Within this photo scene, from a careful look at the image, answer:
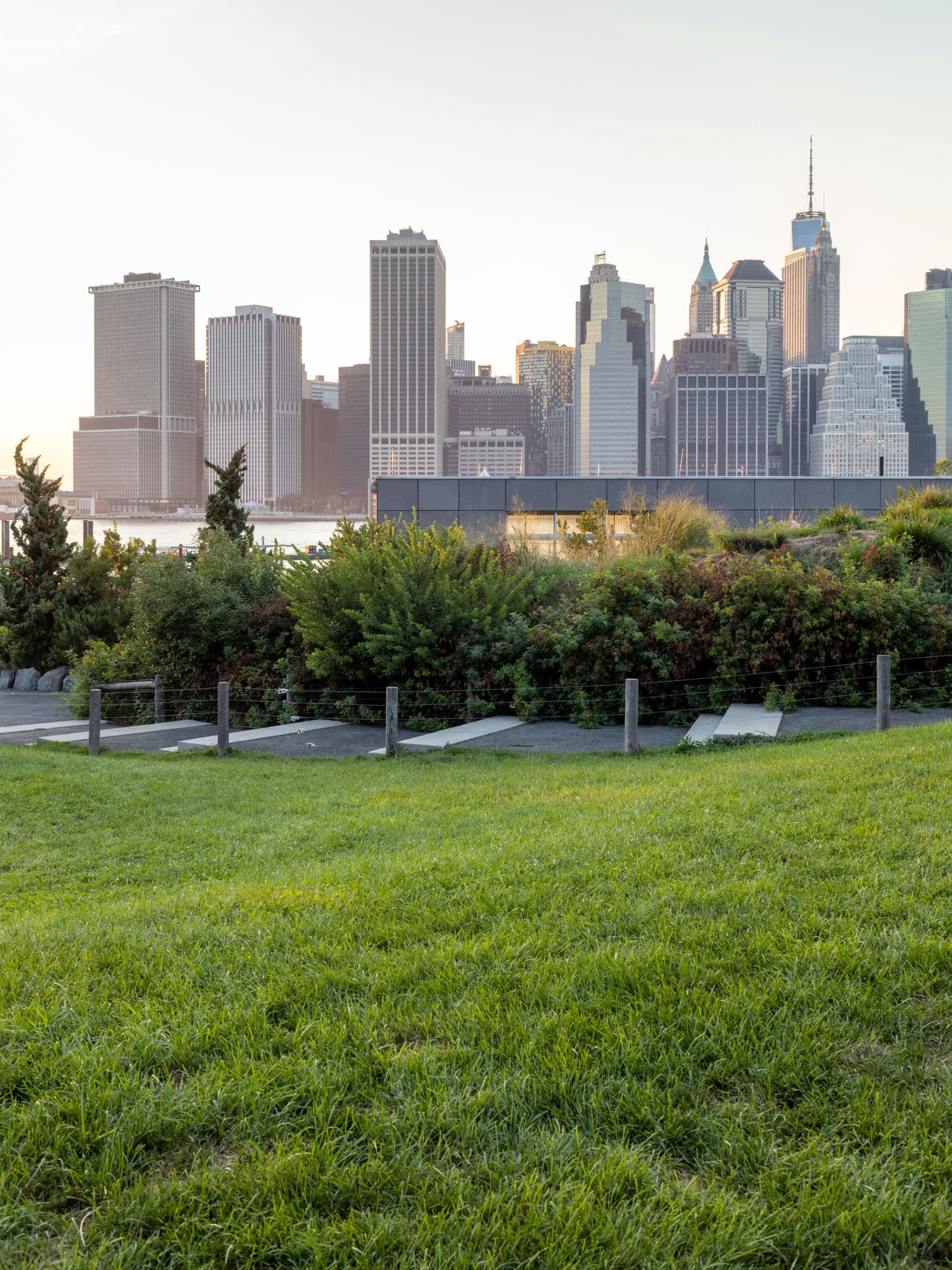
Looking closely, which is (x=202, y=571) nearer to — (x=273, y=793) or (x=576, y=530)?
(x=273, y=793)

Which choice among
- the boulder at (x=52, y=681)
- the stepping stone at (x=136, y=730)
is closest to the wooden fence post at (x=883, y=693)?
the stepping stone at (x=136, y=730)

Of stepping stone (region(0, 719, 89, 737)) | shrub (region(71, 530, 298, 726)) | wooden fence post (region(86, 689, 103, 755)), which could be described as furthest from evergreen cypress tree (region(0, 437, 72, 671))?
wooden fence post (region(86, 689, 103, 755))

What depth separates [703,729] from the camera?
39.2 ft

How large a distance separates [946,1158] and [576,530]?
3240 cm

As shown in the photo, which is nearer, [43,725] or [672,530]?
[43,725]

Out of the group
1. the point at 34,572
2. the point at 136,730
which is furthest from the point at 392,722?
the point at 34,572

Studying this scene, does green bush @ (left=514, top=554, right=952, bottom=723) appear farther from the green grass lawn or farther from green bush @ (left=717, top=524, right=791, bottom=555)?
the green grass lawn

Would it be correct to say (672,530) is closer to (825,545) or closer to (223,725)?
(825,545)

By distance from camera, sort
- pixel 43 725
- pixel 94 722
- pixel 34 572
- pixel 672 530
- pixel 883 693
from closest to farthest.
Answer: pixel 883 693, pixel 94 722, pixel 43 725, pixel 672 530, pixel 34 572

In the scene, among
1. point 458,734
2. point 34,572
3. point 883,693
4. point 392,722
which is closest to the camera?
point 883,693

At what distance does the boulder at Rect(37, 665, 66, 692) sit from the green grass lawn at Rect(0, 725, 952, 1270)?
19306 millimetres

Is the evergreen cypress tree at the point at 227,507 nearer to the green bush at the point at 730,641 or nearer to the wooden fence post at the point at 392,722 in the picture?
the green bush at the point at 730,641

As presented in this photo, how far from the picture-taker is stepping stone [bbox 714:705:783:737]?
11102 mm

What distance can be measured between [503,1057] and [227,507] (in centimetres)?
2826
